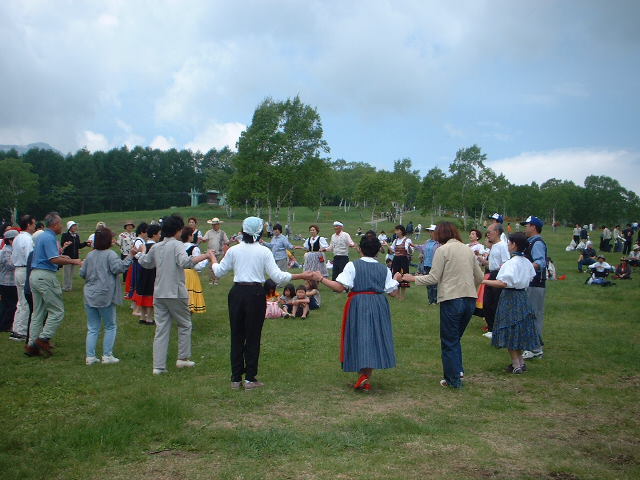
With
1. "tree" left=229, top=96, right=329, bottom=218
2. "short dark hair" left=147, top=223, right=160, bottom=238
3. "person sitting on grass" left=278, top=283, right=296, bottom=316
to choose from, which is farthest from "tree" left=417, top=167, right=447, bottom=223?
"short dark hair" left=147, top=223, right=160, bottom=238

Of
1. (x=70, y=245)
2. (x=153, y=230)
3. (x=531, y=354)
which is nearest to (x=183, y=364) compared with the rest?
(x=153, y=230)

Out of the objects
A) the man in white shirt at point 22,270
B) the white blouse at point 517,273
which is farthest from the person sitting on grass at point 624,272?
the man in white shirt at point 22,270

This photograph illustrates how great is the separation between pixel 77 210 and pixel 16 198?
1399 cm

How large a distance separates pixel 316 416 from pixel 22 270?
5881 mm

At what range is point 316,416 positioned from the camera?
218 inches

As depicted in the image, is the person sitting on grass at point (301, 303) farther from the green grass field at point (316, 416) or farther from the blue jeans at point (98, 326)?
the blue jeans at point (98, 326)

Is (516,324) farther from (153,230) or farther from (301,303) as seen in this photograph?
(153,230)

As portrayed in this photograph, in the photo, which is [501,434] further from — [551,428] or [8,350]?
[8,350]

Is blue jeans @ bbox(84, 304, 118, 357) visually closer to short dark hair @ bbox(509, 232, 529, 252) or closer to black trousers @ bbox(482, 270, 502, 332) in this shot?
short dark hair @ bbox(509, 232, 529, 252)

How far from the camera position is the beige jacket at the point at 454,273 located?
260 inches

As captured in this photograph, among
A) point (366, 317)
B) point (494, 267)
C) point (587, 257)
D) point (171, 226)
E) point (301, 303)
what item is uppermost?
point (171, 226)

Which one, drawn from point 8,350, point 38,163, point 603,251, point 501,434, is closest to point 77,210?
point 38,163

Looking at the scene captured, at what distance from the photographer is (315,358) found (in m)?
8.16

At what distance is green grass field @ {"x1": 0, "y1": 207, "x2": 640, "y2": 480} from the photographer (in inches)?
169
